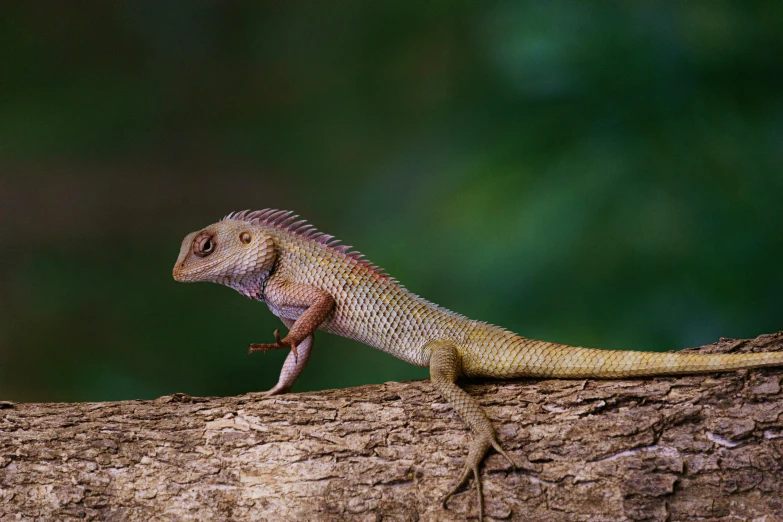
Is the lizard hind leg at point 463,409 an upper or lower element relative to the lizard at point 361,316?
lower

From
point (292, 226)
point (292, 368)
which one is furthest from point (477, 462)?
point (292, 226)

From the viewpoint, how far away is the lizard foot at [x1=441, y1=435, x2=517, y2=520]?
9.86ft

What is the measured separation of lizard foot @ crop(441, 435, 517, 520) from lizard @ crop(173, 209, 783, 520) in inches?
4.8

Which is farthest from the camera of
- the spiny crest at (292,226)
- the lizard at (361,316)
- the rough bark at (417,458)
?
the spiny crest at (292,226)

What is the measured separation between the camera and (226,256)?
13.8ft

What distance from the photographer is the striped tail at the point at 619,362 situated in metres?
3.12

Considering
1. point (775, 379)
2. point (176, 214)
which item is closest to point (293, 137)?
point (176, 214)

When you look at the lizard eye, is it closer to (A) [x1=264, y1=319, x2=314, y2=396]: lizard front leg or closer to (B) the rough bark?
(A) [x1=264, y1=319, x2=314, y2=396]: lizard front leg

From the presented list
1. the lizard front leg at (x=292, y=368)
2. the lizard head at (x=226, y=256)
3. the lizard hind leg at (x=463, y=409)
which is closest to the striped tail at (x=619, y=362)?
the lizard hind leg at (x=463, y=409)

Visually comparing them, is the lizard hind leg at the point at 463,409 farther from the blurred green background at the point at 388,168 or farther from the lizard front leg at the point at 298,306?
the blurred green background at the point at 388,168

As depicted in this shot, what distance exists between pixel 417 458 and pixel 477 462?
0.97ft

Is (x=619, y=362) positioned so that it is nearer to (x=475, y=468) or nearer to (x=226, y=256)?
(x=475, y=468)

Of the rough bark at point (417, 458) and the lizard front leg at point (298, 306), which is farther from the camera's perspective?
the lizard front leg at point (298, 306)

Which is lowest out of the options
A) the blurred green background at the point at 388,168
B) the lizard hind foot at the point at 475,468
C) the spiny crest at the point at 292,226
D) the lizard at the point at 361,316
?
the lizard hind foot at the point at 475,468
